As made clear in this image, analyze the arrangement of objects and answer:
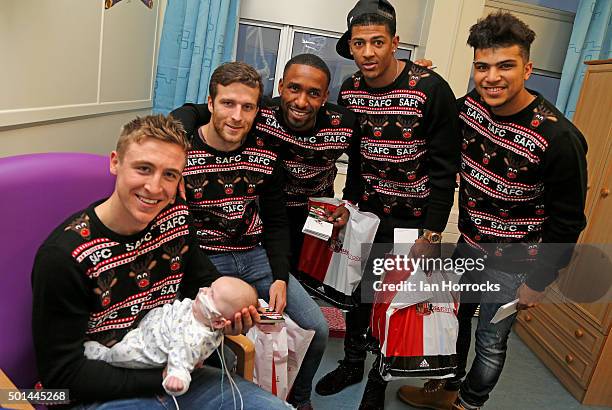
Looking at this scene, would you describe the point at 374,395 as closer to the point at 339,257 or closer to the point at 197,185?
A: the point at 339,257

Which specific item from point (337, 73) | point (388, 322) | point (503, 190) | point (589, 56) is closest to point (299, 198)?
point (388, 322)

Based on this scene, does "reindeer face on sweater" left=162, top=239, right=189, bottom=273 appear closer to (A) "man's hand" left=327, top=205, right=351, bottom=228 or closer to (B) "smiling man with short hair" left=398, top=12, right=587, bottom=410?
(A) "man's hand" left=327, top=205, right=351, bottom=228

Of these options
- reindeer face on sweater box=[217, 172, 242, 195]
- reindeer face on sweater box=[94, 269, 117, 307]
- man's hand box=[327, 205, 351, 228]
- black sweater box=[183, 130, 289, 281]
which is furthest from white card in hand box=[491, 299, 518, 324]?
reindeer face on sweater box=[94, 269, 117, 307]

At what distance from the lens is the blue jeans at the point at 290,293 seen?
6.04ft

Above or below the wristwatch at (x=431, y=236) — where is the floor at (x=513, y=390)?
below

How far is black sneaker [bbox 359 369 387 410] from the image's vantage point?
2162mm

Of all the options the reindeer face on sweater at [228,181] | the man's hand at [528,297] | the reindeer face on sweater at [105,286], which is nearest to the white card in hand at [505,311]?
the man's hand at [528,297]

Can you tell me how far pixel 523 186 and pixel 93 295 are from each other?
1.54 meters

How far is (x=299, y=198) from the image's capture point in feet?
6.99

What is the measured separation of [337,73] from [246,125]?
2100mm

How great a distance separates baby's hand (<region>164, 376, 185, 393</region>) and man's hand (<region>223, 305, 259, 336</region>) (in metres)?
0.20

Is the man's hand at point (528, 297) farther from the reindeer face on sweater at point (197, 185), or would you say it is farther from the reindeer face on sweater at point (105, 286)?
the reindeer face on sweater at point (105, 286)

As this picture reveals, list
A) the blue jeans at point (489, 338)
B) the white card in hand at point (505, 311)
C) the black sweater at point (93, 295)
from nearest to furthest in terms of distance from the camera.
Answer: the black sweater at point (93, 295)
the white card in hand at point (505, 311)
the blue jeans at point (489, 338)

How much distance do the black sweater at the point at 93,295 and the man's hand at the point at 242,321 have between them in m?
0.23
